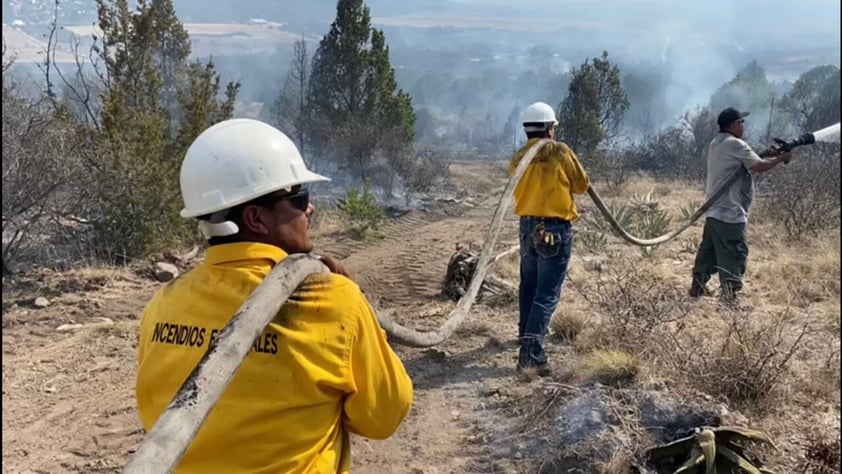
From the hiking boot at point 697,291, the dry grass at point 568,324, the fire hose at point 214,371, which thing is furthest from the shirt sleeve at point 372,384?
the hiking boot at point 697,291

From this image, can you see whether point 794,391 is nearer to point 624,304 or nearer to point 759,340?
point 759,340

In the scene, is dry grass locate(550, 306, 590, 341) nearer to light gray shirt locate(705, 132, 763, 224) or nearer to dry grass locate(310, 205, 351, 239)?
light gray shirt locate(705, 132, 763, 224)

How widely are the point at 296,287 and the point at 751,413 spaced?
3477 millimetres

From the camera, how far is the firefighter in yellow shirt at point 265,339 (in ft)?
5.59

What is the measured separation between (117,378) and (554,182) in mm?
3636

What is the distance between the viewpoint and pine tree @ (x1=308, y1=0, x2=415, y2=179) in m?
20.3

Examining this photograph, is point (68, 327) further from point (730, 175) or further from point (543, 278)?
point (730, 175)

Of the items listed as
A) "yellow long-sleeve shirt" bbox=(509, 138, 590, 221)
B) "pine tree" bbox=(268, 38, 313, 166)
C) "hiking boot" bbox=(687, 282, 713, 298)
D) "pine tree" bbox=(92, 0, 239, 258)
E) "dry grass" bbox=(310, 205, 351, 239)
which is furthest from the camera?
"pine tree" bbox=(268, 38, 313, 166)

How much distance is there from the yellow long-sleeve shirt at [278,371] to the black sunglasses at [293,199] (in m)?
0.15

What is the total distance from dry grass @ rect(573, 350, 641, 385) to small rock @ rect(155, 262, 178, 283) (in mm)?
5907

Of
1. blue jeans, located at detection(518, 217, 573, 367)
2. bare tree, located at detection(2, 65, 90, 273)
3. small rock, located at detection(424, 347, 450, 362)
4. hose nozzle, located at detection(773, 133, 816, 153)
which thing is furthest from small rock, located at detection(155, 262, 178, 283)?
hose nozzle, located at detection(773, 133, 816, 153)

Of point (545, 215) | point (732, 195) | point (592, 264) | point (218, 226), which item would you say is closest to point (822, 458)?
point (545, 215)

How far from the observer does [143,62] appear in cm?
1155

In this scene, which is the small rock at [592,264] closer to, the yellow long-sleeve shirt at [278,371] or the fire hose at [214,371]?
the yellow long-sleeve shirt at [278,371]
